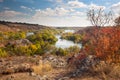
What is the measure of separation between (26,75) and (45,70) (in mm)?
1388

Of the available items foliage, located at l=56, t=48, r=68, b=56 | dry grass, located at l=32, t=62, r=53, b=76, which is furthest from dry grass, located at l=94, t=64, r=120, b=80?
foliage, located at l=56, t=48, r=68, b=56

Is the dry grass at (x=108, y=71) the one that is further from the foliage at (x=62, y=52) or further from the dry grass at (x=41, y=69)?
the foliage at (x=62, y=52)

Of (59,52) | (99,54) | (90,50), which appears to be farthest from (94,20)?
(99,54)

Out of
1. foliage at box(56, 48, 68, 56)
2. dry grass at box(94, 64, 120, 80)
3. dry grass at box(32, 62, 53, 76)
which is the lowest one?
foliage at box(56, 48, 68, 56)

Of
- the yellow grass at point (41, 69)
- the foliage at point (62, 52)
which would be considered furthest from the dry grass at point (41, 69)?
the foliage at point (62, 52)

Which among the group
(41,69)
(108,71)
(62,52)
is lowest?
(62,52)

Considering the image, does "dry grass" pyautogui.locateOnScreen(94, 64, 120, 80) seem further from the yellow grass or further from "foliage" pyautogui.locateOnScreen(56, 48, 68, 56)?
"foliage" pyautogui.locateOnScreen(56, 48, 68, 56)

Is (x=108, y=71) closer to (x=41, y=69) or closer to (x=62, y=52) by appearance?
(x=41, y=69)

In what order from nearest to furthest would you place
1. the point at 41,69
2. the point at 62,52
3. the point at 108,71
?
the point at 108,71, the point at 41,69, the point at 62,52

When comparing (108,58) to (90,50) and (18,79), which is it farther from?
(18,79)

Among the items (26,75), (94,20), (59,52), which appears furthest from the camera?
(59,52)

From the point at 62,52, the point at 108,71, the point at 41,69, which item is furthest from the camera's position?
the point at 62,52

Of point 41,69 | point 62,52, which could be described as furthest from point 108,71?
point 62,52

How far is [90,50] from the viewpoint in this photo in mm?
11188
